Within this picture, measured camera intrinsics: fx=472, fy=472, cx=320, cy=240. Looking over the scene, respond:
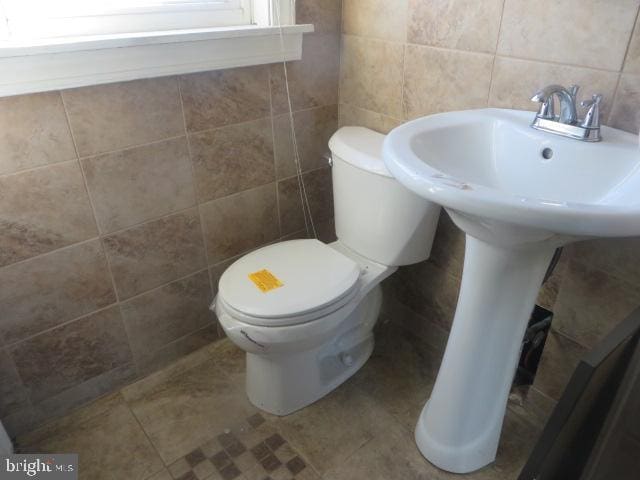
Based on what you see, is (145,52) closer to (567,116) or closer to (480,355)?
(567,116)

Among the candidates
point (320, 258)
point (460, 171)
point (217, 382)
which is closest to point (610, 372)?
point (460, 171)

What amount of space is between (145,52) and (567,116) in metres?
1.00

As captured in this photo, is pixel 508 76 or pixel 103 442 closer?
pixel 508 76

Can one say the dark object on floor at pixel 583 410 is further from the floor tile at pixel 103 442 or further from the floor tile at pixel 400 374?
the floor tile at pixel 103 442

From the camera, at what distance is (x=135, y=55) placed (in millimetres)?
1170

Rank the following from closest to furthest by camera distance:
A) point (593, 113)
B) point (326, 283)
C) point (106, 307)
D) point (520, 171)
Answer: point (593, 113)
point (520, 171)
point (326, 283)
point (106, 307)

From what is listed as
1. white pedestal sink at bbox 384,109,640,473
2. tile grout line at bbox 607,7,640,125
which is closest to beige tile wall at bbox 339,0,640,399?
tile grout line at bbox 607,7,640,125

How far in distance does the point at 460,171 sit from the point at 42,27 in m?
1.05

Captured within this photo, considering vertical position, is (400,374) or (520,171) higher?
(520,171)

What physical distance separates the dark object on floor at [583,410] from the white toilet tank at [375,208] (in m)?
0.59

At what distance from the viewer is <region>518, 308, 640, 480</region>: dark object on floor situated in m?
0.75

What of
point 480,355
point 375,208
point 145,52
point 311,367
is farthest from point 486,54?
point 311,367

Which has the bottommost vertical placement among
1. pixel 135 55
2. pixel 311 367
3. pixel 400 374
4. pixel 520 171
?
pixel 400 374

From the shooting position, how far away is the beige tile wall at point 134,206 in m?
1.18
